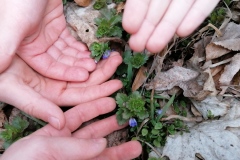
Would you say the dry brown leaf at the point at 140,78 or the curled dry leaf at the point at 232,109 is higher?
the curled dry leaf at the point at 232,109

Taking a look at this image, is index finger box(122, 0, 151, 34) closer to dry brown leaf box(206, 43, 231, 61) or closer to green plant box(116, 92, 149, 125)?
green plant box(116, 92, 149, 125)

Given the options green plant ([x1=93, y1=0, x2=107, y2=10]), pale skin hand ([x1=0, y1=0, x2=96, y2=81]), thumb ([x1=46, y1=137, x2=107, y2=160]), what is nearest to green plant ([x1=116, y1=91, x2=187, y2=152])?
pale skin hand ([x1=0, y1=0, x2=96, y2=81])

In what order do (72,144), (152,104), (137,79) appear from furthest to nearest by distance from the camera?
1. (137,79)
2. (152,104)
3. (72,144)

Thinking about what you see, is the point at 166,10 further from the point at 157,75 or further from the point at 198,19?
the point at 157,75

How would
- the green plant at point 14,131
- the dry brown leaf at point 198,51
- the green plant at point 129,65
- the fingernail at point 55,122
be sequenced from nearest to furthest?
the fingernail at point 55,122 → the green plant at point 14,131 → the green plant at point 129,65 → the dry brown leaf at point 198,51

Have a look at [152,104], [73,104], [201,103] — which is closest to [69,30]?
[73,104]

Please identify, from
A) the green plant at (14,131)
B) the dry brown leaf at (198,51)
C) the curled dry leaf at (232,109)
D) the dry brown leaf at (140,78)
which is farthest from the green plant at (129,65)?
the green plant at (14,131)

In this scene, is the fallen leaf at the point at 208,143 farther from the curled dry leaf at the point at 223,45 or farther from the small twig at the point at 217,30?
the small twig at the point at 217,30
